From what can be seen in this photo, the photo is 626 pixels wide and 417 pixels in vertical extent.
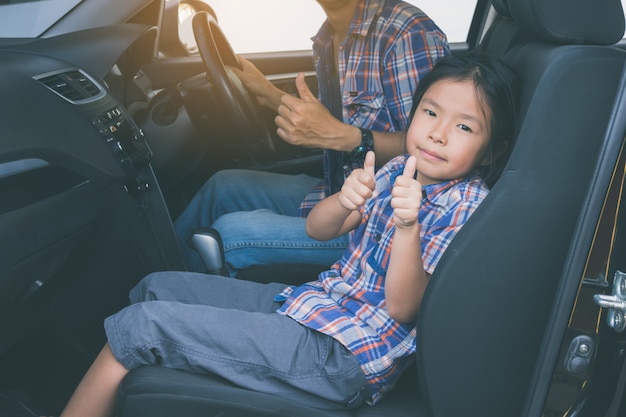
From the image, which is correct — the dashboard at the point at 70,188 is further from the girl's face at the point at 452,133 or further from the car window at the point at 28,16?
the girl's face at the point at 452,133

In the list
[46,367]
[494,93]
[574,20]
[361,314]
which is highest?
[574,20]

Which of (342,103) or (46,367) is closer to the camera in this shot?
(46,367)

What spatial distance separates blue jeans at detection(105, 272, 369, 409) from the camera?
3.89ft

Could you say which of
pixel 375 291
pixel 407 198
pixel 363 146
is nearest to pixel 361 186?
pixel 407 198

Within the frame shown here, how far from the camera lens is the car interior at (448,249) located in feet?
3.31

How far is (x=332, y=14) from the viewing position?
1810 mm

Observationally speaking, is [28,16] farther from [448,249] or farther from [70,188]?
[448,249]

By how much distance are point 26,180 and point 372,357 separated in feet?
2.37

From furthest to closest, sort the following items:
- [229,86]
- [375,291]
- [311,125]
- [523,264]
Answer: [229,86] < [311,125] < [375,291] < [523,264]

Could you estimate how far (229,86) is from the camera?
176 cm

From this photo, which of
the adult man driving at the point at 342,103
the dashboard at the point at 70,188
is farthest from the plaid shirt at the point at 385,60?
the dashboard at the point at 70,188

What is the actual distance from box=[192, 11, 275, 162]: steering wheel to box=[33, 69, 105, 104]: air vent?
1.04 feet

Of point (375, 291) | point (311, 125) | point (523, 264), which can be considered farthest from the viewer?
point (311, 125)

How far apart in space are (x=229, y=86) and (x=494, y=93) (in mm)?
777
